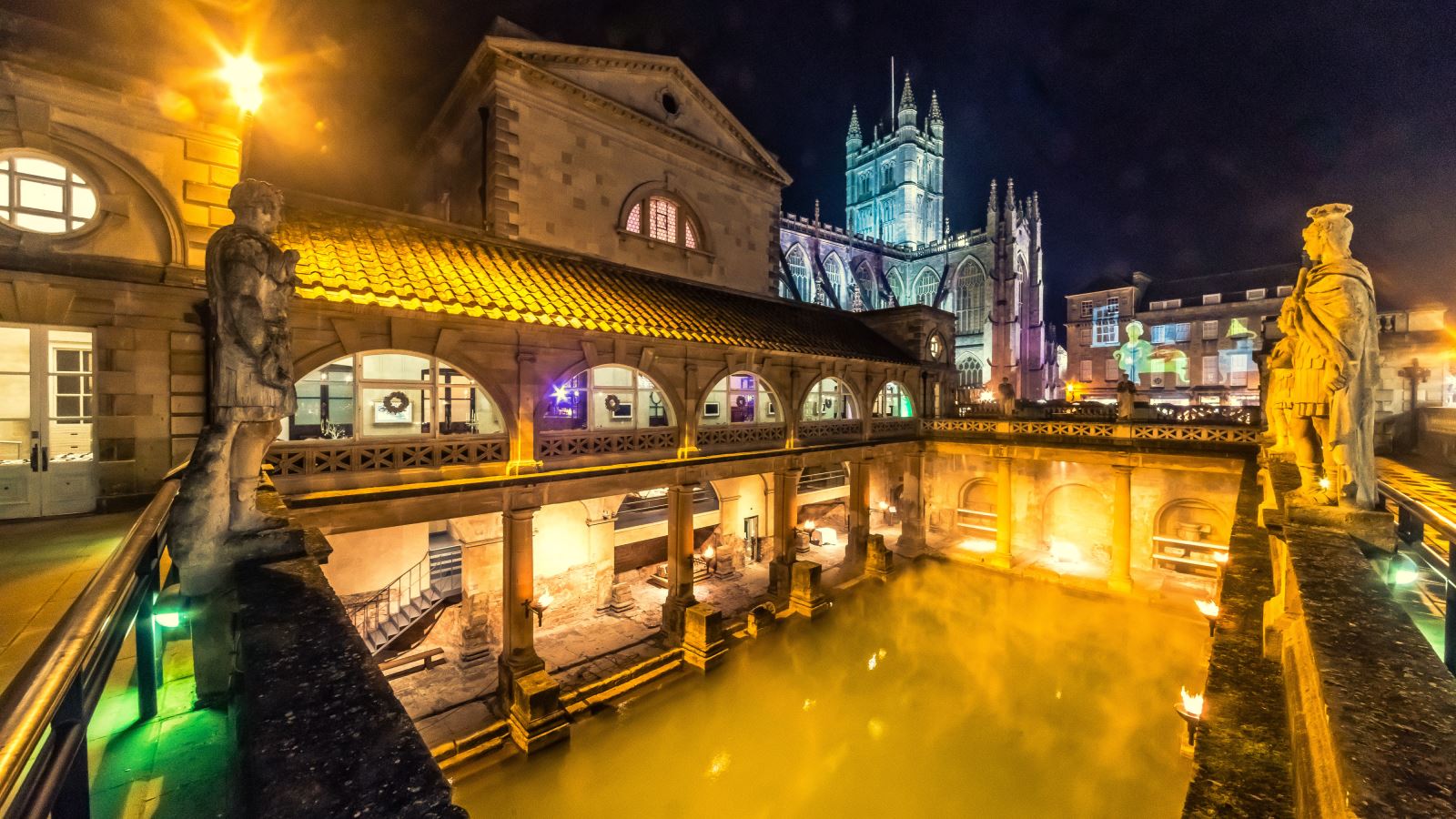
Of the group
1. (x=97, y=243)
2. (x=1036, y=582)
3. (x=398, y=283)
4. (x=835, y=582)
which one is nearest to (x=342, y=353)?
(x=398, y=283)

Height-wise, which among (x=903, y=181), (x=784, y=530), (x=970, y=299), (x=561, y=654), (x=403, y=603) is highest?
(x=903, y=181)

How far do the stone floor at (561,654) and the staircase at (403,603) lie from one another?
61 cm

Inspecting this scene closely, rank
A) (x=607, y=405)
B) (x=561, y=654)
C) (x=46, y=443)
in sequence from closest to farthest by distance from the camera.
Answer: (x=46, y=443) < (x=561, y=654) < (x=607, y=405)

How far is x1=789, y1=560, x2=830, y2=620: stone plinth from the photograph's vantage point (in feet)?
51.2

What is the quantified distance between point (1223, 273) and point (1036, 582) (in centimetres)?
3907

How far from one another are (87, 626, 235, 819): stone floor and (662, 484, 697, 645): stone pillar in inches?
409

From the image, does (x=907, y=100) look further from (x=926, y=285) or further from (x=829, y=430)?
(x=829, y=430)

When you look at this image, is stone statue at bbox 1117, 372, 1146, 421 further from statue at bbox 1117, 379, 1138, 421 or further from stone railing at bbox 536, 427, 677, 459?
stone railing at bbox 536, 427, 677, 459

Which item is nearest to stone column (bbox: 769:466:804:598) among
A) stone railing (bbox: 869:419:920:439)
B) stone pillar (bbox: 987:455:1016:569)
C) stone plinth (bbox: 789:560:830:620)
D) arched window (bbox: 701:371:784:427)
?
stone plinth (bbox: 789:560:830:620)

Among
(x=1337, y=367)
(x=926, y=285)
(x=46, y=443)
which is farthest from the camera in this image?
(x=926, y=285)

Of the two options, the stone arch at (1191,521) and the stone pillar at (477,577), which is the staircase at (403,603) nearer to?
the stone pillar at (477,577)

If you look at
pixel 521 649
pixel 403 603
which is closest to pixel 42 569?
pixel 521 649

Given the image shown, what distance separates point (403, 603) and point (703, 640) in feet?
28.5

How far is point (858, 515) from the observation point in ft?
64.6
